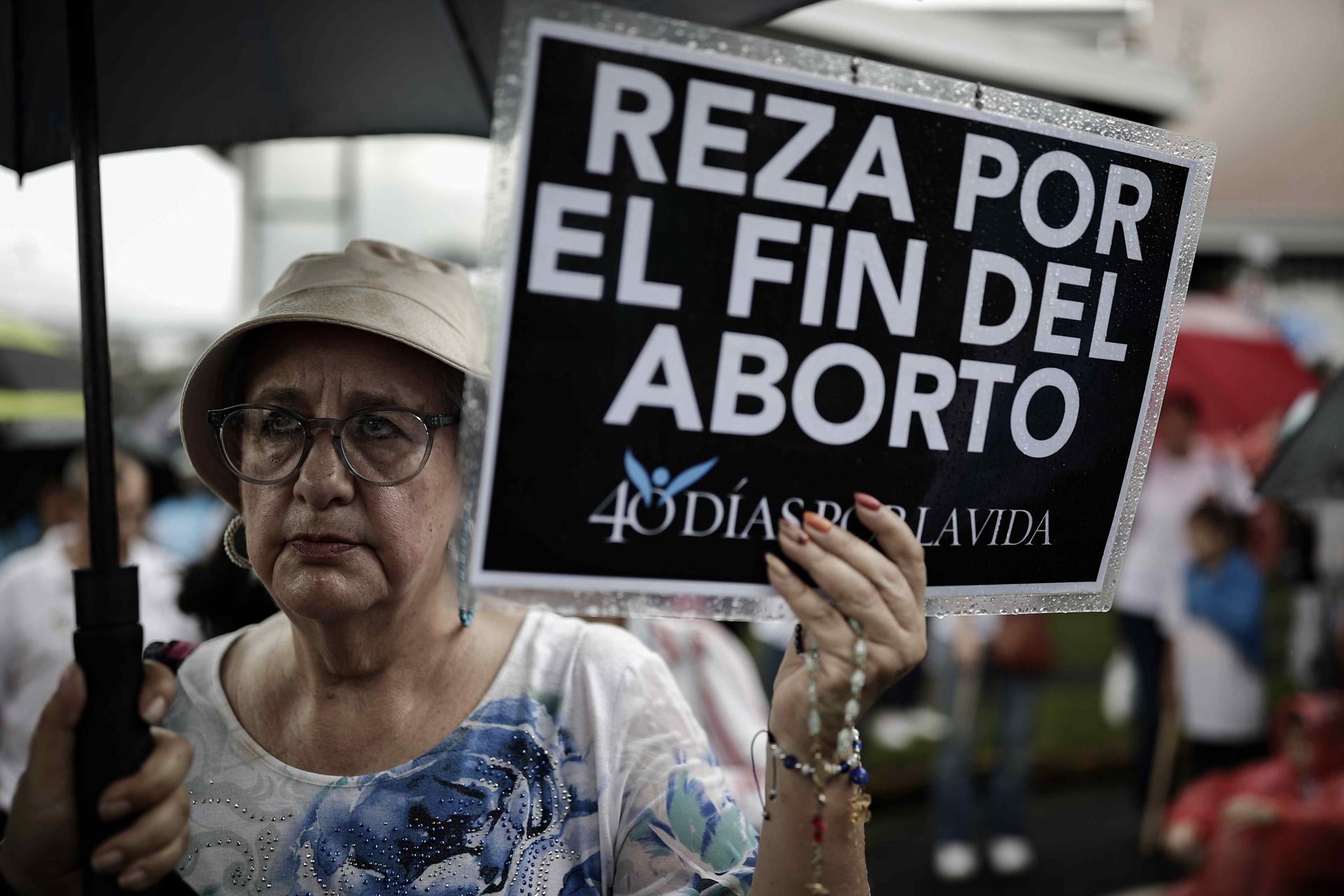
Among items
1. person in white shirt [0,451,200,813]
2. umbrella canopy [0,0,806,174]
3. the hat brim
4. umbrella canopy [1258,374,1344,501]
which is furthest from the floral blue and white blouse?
person in white shirt [0,451,200,813]

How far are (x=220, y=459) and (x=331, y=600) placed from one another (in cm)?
39

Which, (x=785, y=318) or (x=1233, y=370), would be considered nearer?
(x=785, y=318)

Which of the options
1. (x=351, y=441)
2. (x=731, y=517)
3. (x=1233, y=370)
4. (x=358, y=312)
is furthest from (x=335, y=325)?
(x=1233, y=370)

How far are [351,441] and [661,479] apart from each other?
1.51 ft

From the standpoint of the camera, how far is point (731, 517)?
1.14 m

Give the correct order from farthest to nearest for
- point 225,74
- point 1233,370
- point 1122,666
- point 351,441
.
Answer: point 1122,666 < point 1233,370 < point 225,74 < point 351,441

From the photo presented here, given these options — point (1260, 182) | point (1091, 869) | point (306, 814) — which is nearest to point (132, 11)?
point (306, 814)

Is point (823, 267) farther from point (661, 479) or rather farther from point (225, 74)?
point (225, 74)

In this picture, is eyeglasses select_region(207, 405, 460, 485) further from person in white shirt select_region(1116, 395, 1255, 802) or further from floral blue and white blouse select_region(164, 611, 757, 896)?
person in white shirt select_region(1116, 395, 1255, 802)

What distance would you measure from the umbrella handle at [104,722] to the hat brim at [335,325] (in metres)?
0.40

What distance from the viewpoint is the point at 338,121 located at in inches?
75.9

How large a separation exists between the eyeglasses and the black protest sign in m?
0.35

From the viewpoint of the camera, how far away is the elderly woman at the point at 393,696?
4.40 ft

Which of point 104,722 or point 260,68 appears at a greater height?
point 260,68
